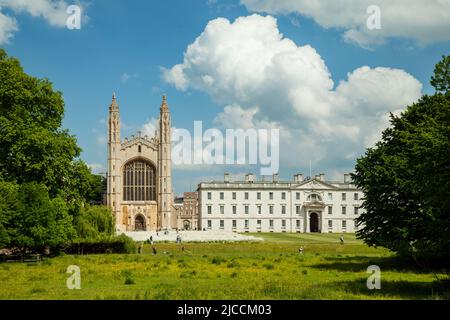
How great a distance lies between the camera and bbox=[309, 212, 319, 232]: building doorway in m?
98.9

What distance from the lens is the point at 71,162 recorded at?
36750 millimetres

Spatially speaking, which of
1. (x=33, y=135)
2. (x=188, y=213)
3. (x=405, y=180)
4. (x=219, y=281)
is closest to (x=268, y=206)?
(x=188, y=213)

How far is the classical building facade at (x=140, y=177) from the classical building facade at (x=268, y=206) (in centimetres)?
812

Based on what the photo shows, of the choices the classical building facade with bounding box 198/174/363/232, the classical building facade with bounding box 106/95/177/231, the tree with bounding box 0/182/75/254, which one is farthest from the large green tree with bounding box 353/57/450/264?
the classical building facade with bounding box 198/174/363/232

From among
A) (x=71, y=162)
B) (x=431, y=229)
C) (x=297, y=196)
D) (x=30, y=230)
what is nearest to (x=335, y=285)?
(x=431, y=229)

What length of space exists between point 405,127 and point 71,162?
20459 mm

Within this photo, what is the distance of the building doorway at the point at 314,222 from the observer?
98.9 metres

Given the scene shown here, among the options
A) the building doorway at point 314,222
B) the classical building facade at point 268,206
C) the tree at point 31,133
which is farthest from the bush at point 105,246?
the building doorway at point 314,222

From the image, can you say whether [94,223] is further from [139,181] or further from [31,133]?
[139,181]

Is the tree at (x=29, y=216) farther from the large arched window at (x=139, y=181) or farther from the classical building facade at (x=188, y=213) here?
the classical building facade at (x=188, y=213)

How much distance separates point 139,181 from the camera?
302ft

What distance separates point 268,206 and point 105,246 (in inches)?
2216

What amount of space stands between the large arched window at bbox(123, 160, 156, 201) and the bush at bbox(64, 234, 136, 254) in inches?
1883
